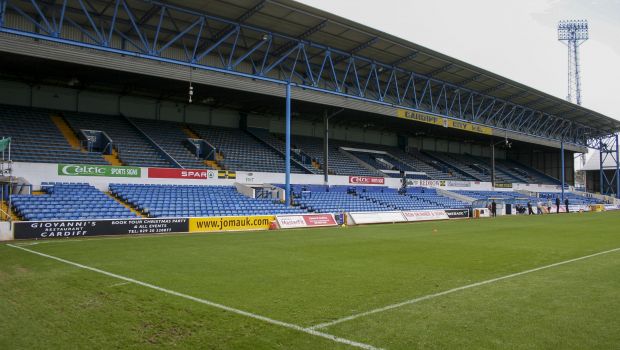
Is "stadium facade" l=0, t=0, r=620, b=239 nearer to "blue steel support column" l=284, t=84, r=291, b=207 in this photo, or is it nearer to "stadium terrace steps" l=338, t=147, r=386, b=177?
"blue steel support column" l=284, t=84, r=291, b=207

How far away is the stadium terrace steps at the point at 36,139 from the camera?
24.6m

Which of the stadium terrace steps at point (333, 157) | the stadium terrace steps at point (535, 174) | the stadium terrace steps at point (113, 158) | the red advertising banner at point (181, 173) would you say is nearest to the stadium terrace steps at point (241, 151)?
the red advertising banner at point (181, 173)

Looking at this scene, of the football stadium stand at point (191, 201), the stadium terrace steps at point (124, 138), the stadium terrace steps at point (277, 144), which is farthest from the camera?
the stadium terrace steps at point (277, 144)

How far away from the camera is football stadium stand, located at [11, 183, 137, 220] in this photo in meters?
19.8

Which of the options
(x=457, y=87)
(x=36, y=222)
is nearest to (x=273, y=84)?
(x=36, y=222)

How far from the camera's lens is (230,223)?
24.3m

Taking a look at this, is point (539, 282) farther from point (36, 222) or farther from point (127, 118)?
point (127, 118)

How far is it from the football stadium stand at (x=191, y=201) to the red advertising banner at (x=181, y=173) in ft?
2.36

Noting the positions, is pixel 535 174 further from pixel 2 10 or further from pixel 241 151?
pixel 2 10

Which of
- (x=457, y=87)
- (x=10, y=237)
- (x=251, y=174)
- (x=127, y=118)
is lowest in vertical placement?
(x=10, y=237)

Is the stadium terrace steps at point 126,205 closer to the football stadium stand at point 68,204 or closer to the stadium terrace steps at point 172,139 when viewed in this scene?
the football stadium stand at point 68,204

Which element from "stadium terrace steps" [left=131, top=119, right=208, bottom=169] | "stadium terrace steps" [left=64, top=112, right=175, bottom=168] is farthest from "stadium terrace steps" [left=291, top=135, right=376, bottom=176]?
"stadium terrace steps" [left=64, top=112, right=175, bottom=168]

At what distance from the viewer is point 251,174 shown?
32.8 meters

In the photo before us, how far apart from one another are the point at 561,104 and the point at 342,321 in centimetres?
5873
